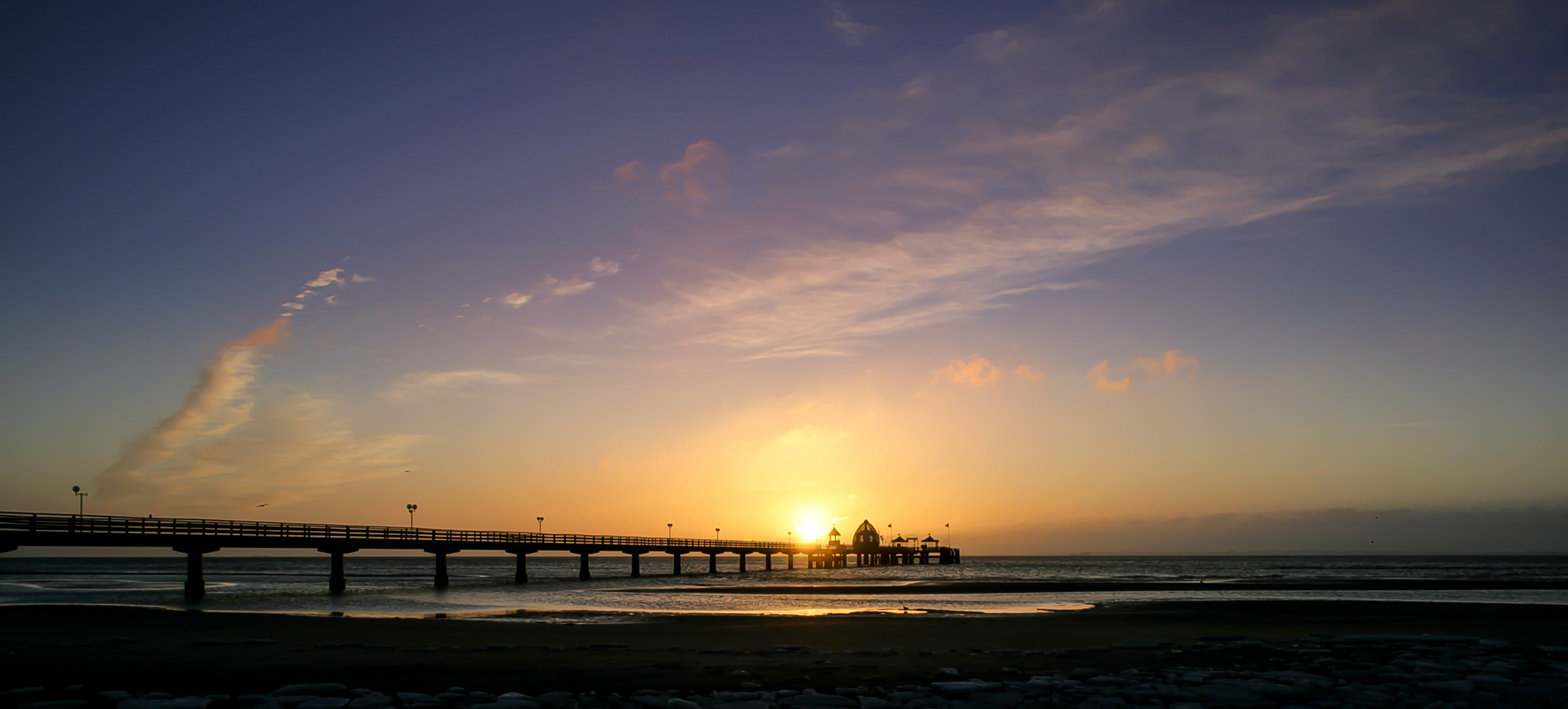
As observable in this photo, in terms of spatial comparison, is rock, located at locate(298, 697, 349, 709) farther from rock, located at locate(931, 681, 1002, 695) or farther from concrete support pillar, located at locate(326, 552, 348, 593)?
concrete support pillar, located at locate(326, 552, 348, 593)

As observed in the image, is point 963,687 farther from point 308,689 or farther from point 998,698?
point 308,689

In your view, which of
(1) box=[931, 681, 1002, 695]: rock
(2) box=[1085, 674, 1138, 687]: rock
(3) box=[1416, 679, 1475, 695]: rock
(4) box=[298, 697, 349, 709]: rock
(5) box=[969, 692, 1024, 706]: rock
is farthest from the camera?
(2) box=[1085, 674, 1138, 687]: rock

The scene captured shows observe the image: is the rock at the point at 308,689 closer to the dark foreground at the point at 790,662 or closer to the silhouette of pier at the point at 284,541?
the dark foreground at the point at 790,662

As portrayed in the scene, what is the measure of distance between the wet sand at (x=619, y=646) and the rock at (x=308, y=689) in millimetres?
684

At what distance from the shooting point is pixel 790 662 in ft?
55.9

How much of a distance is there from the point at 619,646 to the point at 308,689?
276 inches

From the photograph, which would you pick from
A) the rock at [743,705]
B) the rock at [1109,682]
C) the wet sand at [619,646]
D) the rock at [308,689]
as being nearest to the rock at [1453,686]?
the wet sand at [619,646]

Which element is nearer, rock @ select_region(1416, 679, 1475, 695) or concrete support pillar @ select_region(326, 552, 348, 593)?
rock @ select_region(1416, 679, 1475, 695)

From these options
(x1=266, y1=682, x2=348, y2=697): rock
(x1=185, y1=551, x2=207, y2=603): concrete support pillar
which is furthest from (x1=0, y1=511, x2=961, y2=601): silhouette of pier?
(x1=266, y1=682, x2=348, y2=697): rock

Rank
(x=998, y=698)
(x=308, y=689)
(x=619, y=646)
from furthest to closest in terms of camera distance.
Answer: (x=619, y=646) < (x=308, y=689) < (x=998, y=698)

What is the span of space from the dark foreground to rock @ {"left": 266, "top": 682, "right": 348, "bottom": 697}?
0.05 m

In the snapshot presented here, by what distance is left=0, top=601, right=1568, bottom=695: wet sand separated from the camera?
15141 mm

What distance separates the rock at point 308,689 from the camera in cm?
1351

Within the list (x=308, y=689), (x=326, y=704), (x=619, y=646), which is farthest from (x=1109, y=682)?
(x=308, y=689)
